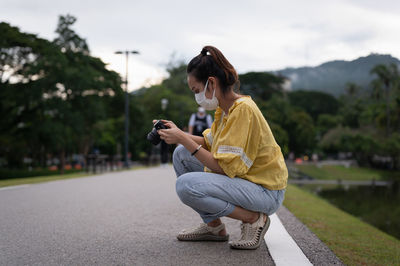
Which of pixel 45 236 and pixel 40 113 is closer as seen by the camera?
pixel 45 236

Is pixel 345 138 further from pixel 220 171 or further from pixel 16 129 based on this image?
pixel 220 171

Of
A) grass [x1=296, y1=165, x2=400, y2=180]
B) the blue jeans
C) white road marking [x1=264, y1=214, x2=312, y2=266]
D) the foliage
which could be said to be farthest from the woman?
the foliage

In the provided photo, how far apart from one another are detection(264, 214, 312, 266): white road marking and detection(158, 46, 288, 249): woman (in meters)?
0.17

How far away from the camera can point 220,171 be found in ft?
9.64

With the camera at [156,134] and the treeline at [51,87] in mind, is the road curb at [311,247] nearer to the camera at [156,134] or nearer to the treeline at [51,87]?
the camera at [156,134]

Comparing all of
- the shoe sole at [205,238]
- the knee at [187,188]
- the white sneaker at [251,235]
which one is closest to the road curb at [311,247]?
the white sneaker at [251,235]

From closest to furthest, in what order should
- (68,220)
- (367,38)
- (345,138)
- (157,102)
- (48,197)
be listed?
(68,220) → (367,38) → (48,197) → (157,102) → (345,138)

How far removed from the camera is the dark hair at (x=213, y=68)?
9.62ft

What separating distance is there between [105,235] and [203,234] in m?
0.80

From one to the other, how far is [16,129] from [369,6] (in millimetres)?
23538

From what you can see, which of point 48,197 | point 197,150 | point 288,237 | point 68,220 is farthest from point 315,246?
point 48,197

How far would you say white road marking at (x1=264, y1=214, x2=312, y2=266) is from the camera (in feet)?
8.65

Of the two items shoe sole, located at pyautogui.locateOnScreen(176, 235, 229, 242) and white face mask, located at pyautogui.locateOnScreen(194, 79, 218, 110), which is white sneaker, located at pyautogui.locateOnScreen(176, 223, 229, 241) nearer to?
shoe sole, located at pyautogui.locateOnScreen(176, 235, 229, 242)

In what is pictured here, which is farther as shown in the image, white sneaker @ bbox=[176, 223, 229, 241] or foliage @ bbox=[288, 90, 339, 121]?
foliage @ bbox=[288, 90, 339, 121]
